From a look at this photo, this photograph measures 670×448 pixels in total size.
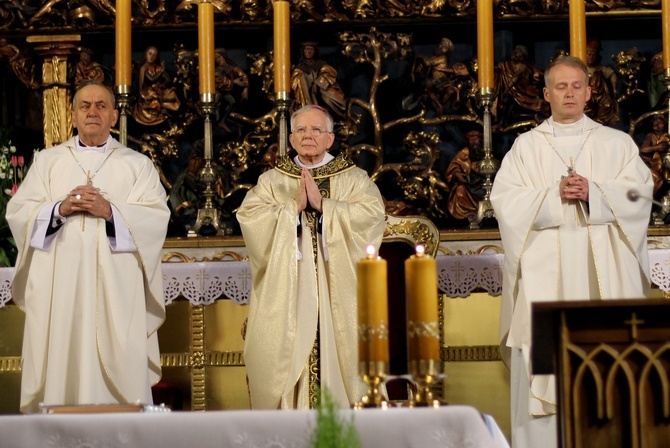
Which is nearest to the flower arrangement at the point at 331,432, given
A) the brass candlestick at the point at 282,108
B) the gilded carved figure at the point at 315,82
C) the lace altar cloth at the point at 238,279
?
the lace altar cloth at the point at 238,279

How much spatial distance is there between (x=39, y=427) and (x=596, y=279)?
144 inches

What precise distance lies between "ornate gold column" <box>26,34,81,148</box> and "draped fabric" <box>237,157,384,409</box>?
1.95 meters

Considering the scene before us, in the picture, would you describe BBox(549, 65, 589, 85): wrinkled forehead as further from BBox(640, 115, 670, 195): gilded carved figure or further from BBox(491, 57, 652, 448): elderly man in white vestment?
BBox(640, 115, 670, 195): gilded carved figure

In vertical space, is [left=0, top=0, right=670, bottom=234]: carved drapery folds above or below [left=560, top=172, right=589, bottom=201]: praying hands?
above

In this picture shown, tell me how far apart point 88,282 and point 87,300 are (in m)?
0.09

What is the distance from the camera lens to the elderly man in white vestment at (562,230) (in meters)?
6.32

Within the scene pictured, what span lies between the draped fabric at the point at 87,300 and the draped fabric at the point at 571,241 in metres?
1.77

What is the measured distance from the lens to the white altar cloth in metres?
3.37

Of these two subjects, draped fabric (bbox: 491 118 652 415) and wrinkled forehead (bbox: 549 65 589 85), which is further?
wrinkled forehead (bbox: 549 65 589 85)

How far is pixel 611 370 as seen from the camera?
11.7ft

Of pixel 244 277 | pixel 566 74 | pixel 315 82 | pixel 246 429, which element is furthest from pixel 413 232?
pixel 246 429

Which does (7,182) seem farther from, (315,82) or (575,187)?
(575,187)

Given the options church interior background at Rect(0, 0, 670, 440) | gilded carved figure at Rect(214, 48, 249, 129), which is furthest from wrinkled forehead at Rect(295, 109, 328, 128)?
gilded carved figure at Rect(214, 48, 249, 129)

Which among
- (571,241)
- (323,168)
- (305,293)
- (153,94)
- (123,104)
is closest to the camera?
(571,241)
